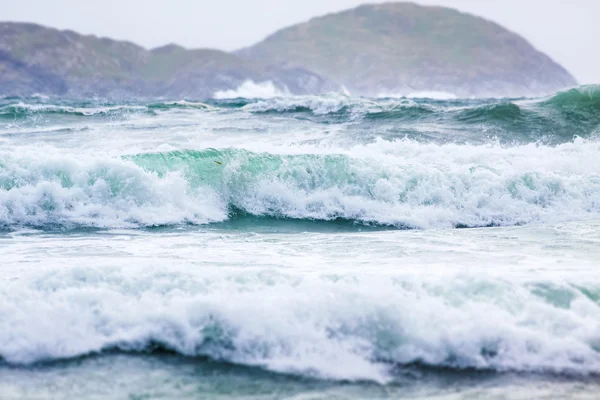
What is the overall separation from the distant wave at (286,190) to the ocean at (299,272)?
3cm

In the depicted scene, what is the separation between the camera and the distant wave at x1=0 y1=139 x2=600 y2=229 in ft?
28.6

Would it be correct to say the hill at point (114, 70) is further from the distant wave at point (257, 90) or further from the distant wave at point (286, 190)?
the distant wave at point (286, 190)

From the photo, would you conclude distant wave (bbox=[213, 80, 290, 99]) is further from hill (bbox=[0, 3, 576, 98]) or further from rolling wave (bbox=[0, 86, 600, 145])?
rolling wave (bbox=[0, 86, 600, 145])

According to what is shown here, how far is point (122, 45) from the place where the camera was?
135125mm

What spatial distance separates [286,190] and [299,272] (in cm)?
429

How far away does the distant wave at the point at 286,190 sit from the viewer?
8703 millimetres

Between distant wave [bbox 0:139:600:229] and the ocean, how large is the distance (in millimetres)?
32

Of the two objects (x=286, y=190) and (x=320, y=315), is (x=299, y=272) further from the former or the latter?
(x=286, y=190)

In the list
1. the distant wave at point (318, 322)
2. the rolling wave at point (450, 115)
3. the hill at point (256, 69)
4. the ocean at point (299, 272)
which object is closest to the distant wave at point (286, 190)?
the ocean at point (299, 272)

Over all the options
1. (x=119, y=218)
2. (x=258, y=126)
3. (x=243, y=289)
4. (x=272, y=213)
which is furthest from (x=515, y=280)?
(x=258, y=126)

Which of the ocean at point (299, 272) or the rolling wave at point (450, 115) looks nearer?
the ocean at point (299, 272)

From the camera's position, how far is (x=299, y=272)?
5324mm

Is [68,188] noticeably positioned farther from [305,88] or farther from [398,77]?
[398,77]

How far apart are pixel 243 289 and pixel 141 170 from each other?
202 inches
